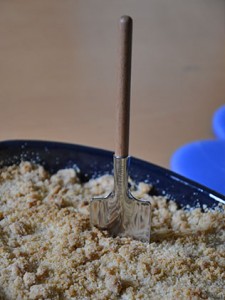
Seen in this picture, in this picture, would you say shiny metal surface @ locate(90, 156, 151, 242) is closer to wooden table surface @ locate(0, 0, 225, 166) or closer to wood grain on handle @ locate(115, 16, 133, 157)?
wood grain on handle @ locate(115, 16, 133, 157)

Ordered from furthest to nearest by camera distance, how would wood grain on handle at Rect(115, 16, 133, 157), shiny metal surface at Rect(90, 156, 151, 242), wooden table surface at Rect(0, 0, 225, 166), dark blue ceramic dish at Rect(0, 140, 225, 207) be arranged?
wooden table surface at Rect(0, 0, 225, 166), dark blue ceramic dish at Rect(0, 140, 225, 207), shiny metal surface at Rect(90, 156, 151, 242), wood grain on handle at Rect(115, 16, 133, 157)

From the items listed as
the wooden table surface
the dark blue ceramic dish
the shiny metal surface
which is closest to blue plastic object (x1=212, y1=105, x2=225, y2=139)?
the wooden table surface

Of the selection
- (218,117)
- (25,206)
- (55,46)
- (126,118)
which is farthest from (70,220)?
(55,46)

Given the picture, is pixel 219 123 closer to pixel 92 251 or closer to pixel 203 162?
pixel 203 162

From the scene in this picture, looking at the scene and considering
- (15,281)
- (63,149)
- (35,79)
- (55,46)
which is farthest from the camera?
(55,46)

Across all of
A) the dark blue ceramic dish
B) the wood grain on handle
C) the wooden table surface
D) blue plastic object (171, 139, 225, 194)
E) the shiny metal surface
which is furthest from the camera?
the wooden table surface

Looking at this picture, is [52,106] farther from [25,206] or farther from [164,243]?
[164,243]
